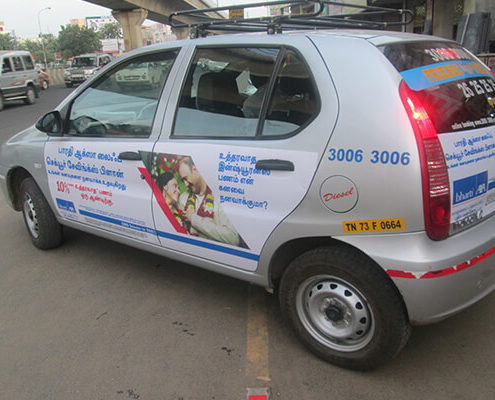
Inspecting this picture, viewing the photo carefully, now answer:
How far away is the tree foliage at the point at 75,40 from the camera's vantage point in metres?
70.6

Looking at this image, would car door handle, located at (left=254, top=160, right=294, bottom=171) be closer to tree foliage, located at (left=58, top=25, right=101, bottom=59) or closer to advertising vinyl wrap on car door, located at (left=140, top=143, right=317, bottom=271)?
advertising vinyl wrap on car door, located at (left=140, top=143, right=317, bottom=271)

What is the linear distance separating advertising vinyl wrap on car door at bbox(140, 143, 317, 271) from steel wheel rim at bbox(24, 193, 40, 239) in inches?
68.9

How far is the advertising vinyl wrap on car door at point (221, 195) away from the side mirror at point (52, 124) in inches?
43.8

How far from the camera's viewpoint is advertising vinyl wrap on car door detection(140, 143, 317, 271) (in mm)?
2465

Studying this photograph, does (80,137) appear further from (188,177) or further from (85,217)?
(188,177)

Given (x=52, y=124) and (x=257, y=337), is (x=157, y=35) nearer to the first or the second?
(x=52, y=124)

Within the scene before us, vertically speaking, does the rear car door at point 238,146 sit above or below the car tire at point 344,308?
above

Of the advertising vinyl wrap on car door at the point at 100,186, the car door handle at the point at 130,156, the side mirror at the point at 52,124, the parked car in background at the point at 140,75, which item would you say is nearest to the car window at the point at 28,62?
the side mirror at the point at 52,124

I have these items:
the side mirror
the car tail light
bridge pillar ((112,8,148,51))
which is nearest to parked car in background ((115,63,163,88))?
the side mirror

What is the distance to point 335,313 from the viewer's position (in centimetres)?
250

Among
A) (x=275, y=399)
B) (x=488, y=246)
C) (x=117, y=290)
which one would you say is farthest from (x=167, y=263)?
(x=488, y=246)

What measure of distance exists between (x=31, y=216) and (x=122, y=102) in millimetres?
1670

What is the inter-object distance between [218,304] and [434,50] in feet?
7.11

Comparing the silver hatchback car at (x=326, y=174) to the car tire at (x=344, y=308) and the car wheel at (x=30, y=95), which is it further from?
the car wheel at (x=30, y=95)
